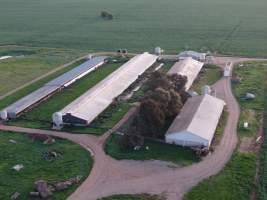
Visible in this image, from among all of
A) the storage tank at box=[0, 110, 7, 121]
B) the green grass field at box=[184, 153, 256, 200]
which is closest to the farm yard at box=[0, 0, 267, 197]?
the green grass field at box=[184, 153, 256, 200]

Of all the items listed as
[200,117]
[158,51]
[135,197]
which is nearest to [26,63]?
[158,51]

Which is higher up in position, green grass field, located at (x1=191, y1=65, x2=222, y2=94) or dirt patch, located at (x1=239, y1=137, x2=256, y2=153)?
green grass field, located at (x1=191, y1=65, x2=222, y2=94)

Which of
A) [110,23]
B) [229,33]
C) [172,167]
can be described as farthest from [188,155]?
[110,23]

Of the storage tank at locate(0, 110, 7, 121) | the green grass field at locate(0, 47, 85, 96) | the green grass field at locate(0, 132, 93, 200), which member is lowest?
the green grass field at locate(0, 132, 93, 200)

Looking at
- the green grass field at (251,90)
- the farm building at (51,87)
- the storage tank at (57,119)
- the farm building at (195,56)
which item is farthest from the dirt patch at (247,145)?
the farm building at (195,56)

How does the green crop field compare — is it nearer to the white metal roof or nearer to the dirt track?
the white metal roof

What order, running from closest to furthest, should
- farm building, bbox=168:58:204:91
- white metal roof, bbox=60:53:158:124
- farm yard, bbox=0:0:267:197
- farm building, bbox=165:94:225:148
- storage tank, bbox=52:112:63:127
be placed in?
farm yard, bbox=0:0:267:197 → farm building, bbox=165:94:225:148 → storage tank, bbox=52:112:63:127 → white metal roof, bbox=60:53:158:124 → farm building, bbox=168:58:204:91

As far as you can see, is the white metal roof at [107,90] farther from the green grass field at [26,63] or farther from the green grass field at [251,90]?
the green grass field at [251,90]
